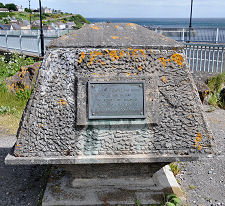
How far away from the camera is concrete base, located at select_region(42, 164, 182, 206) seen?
110 inches

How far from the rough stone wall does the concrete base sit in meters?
0.42

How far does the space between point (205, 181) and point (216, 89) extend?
4.58 metres

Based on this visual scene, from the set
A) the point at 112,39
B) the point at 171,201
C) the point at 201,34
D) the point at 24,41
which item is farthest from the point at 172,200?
the point at 24,41

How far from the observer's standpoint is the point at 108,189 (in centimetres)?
292

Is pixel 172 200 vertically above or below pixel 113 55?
below

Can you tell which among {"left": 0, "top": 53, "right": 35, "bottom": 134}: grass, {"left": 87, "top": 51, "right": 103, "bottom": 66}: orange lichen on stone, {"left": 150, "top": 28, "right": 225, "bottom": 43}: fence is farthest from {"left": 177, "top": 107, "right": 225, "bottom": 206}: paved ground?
{"left": 150, "top": 28, "right": 225, "bottom": 43}: fence

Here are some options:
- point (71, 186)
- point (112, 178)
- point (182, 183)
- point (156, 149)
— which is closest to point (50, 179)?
point (71, 186)

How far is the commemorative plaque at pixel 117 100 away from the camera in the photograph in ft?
8.38

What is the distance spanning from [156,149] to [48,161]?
986 millimetres

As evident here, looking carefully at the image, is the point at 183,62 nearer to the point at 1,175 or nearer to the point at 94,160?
the point at 94,160

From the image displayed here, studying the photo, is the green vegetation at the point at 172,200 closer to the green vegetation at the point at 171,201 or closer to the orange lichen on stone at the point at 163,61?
the green vegetation at the point at 171,201

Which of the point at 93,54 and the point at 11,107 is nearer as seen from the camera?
the point at 93,54

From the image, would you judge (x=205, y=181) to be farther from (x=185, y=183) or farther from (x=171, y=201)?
(x=171, y=201)

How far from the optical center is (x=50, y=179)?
3141mm
